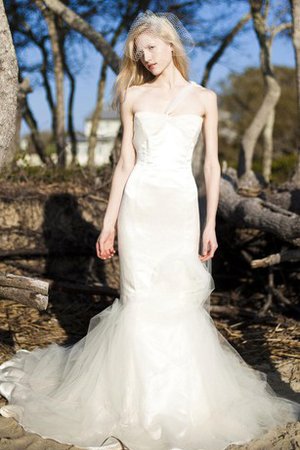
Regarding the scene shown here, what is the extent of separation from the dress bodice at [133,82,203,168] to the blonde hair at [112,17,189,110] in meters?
0.20

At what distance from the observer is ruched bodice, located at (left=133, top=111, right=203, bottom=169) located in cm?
402

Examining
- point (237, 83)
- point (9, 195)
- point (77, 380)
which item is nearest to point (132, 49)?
point (77, 380)

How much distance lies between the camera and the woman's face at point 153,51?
4.01 m

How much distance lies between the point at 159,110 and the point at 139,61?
375mm

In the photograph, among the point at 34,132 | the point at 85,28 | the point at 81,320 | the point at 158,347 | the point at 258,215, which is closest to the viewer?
the point at 158,347

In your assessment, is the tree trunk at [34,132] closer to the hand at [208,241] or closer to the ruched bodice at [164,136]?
the ruched bodice at [164,136]

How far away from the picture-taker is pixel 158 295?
4.00 metres

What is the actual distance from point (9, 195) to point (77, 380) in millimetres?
3734

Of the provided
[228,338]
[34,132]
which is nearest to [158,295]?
[228,338]

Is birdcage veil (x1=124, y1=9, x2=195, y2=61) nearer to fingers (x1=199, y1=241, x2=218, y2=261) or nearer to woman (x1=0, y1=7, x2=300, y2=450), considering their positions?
woman (x1=0, y1=7, x2=300, y2=450)

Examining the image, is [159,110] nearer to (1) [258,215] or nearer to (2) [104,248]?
(2) [104,248]

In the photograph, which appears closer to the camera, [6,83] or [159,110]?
[159,110]

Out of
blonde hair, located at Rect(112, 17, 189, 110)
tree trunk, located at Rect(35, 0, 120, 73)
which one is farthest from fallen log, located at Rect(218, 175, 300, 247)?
blonde hair, located at Rect(112, 17, 189, 110)

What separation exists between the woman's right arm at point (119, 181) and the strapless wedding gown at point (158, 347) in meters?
0.04
